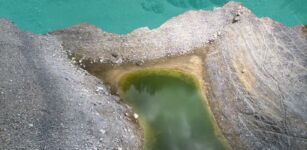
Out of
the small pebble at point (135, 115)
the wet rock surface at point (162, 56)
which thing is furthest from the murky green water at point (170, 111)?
the wet rock surface at point (162, 56)

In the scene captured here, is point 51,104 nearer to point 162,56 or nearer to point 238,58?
point 162,56

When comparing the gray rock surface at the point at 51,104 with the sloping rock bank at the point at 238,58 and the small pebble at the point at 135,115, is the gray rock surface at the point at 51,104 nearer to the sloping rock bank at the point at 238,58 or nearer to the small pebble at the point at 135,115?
the small pebble at the point at 135,115

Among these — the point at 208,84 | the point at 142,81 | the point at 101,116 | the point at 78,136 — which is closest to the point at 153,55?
the point at 142,81

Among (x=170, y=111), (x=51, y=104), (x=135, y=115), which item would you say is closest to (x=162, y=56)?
(x=170, y=111)

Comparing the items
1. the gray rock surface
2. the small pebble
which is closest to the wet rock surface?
the gray rock surface

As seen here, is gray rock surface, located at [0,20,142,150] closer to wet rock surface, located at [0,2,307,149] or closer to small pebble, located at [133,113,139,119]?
wet rock surface, located at [0,2,307,149]

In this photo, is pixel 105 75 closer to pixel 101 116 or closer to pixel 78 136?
pixel 101 116
